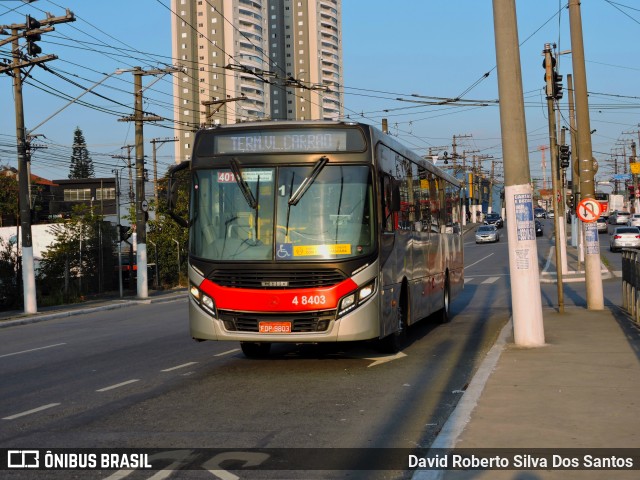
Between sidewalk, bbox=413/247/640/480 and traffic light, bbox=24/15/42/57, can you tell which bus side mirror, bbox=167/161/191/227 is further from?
traffic light, bbox=24/15/42/57

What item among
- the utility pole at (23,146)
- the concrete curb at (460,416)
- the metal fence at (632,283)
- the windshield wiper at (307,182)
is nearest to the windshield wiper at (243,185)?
the windshield wiper at (307,182)

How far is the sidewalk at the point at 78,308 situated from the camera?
2751 cm

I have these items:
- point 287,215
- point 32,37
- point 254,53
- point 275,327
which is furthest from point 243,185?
point 254,53

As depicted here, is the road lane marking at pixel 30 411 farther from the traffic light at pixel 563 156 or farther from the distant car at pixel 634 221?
the distant car at pixel 634 221

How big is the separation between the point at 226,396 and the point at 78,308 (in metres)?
22.7

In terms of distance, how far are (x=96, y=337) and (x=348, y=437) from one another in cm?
1255

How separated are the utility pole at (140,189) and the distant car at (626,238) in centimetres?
2967

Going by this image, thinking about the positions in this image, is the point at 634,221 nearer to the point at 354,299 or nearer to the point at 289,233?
the point at 354,299

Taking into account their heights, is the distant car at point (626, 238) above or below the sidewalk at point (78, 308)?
above

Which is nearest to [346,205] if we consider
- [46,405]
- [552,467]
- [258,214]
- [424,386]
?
[258,214]

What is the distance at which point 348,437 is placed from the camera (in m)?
7.99

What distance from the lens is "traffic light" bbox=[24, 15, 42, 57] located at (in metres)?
26.4

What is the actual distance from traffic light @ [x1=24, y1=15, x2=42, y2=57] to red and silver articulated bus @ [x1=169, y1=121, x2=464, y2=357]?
15.7 metres

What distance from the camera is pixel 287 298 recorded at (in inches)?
463
